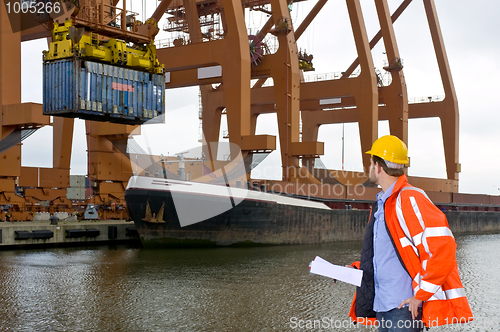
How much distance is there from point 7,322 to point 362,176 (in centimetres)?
2369

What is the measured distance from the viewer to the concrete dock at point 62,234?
14805 mm

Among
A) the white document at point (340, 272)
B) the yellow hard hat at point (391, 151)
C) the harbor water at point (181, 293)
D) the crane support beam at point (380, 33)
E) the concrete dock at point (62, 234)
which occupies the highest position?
the crane support beam at point (380, 33)

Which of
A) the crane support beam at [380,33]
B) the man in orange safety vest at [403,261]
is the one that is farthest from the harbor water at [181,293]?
the crane support beam at [380,33]

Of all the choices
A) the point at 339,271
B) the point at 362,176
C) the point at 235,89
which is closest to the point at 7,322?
the point at 339,271

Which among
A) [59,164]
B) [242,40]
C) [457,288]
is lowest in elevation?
[457,288]

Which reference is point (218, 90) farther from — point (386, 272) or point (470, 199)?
point (386, 272)

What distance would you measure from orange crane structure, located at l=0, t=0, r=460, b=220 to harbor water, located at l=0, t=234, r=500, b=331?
477 cm

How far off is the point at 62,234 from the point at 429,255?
48.8 ft

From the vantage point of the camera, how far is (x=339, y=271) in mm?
2771

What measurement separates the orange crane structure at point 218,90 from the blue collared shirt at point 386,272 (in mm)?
14329

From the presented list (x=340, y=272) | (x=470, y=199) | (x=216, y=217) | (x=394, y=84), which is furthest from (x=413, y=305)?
(x=470, y=199)

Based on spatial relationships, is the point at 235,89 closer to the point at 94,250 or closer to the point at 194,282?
the point at 94,250

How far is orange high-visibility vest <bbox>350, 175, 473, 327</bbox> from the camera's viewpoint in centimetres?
251

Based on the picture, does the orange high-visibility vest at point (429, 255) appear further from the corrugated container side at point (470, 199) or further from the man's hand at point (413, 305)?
the corrugated container side at point (470, 199)
